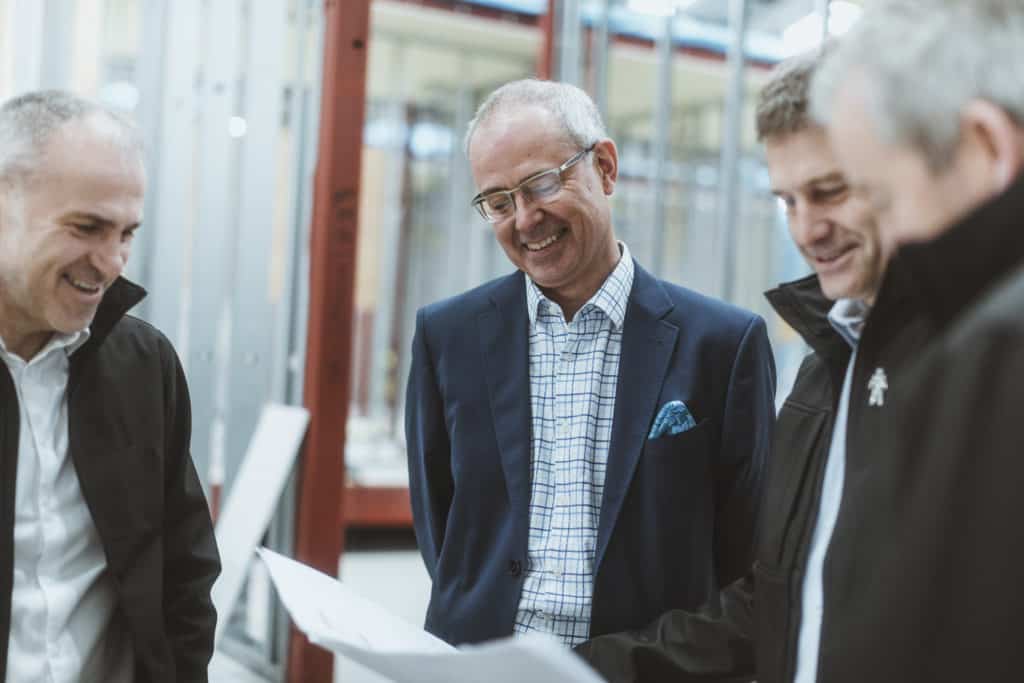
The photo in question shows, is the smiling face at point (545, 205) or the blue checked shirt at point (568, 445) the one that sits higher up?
the smiling face at point (545, 205)

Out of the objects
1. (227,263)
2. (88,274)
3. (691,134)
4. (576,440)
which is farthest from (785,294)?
(691,134)

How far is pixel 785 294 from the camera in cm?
153

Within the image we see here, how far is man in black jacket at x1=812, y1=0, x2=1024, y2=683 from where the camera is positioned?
72 cm

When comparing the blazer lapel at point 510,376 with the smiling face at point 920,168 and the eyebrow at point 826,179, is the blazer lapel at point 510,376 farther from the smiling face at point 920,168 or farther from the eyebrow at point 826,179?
the smiling face at point 920,168

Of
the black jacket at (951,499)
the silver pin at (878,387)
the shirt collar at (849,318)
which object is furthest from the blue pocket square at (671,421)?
the black jacket at (951,499)

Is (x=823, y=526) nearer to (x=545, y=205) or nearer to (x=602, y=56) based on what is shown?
(x=545, y=205)

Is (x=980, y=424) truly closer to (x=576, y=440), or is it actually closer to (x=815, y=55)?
(x=815, y=55)

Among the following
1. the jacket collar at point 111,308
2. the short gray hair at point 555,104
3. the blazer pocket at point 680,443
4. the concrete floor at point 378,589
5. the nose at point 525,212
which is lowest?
the concrete floor at point 378,589

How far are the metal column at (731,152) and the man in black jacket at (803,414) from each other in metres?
2.09

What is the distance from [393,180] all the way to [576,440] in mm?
5656

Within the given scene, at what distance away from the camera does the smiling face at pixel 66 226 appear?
1.59 m

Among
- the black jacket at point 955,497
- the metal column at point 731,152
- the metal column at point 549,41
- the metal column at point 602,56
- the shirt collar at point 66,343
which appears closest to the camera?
the black jacket at point 955,497

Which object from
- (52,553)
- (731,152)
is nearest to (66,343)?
(52,553)

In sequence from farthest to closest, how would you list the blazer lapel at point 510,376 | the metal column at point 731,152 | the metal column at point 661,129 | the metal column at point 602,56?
1. the metal column at point 602,56
2. the metal column at point 661,129
3. the metal column at point 731,152
4. the blazer lapel at point 510,376
